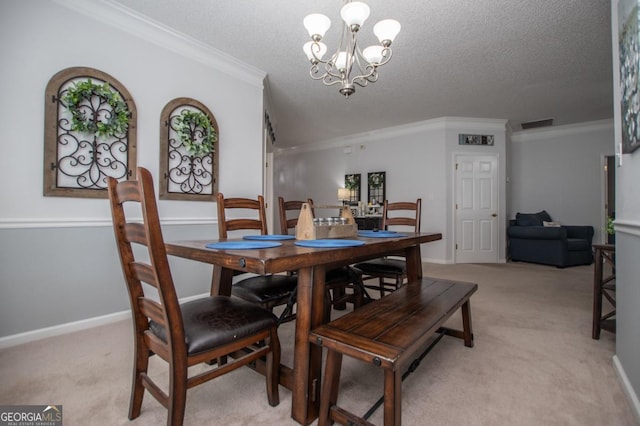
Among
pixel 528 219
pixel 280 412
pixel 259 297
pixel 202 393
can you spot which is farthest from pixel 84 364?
pixel 528 219

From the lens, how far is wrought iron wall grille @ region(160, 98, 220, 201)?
8.75 ft

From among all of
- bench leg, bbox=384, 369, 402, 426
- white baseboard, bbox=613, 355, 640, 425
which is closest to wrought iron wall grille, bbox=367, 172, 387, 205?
white baseboard, bbox=613, 355, 640, 425

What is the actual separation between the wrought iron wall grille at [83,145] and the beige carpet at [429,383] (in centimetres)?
113

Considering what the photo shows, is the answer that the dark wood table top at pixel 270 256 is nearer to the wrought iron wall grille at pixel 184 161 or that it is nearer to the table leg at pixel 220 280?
the table leg at pixel 220 280

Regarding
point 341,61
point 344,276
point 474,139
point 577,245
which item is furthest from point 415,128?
point 344,276

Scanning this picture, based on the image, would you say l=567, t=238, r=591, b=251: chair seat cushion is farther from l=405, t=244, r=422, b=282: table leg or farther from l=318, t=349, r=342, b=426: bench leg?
l=318, t=349, r=342, b=426: bench leg

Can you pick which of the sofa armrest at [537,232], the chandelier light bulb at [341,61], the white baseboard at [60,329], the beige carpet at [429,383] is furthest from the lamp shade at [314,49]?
the sofa armrest at [537,232]

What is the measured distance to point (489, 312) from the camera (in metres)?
2.59

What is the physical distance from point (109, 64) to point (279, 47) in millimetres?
1502

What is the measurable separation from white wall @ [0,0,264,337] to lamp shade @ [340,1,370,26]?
183cm

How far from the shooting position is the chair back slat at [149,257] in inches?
35.9

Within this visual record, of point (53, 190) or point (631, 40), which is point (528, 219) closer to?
point (631, 40)

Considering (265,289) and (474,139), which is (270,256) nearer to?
(265,289)

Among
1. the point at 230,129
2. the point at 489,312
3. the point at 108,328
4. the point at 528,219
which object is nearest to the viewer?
the point at 108,328
